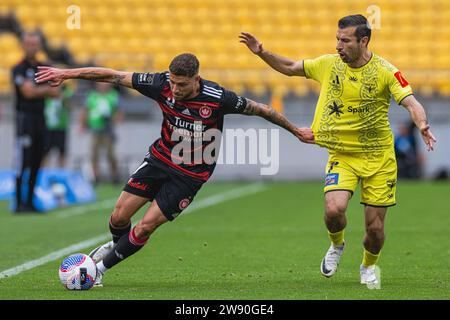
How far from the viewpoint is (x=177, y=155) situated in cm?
827

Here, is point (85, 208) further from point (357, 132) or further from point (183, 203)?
point (357, 132)

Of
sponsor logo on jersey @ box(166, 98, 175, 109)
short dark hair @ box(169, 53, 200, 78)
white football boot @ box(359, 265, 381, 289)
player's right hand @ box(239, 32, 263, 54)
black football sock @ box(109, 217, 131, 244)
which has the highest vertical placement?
player's right hand @ box(239, 32, 263, 54)

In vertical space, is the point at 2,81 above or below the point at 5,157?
above

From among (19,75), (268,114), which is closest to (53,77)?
(268,114)

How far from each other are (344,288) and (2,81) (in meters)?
18.5

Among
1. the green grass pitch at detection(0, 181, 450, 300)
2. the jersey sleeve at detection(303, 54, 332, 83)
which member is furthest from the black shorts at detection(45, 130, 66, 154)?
the jersey sleeve at detection(303, 54, 332, 83)

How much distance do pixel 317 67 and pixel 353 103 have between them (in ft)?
1.45

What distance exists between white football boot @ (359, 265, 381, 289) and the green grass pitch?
9 cm

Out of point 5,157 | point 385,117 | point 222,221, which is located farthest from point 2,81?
point 385,117

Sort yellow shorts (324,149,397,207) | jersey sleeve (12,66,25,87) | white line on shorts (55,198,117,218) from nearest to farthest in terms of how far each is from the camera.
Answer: yellow shorts (324,149,397,207) → jersey sleeve (12,66,25,87) → white line on shorts (55,198,117,218)

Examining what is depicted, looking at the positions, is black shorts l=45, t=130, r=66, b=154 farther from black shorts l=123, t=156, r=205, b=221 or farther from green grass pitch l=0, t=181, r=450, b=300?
black shorts l=123, t=156, r=205, b=221

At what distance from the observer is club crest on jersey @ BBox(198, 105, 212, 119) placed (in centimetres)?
816

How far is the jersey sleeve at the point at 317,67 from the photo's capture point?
857 centimetres
